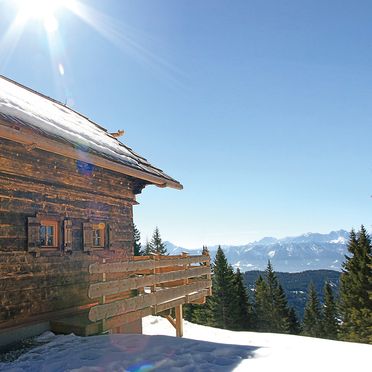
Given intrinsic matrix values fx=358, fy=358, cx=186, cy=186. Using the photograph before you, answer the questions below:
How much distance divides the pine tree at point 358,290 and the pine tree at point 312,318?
62.6 ft

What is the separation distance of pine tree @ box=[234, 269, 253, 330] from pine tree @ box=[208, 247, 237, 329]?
31.0 inches

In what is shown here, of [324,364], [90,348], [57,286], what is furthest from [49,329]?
[324,364]

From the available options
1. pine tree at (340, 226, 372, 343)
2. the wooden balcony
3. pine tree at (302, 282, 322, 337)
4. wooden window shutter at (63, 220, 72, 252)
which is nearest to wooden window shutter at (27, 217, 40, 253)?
wooden window shutter at (63, 220, 72, 252)

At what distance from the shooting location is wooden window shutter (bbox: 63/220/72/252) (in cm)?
855

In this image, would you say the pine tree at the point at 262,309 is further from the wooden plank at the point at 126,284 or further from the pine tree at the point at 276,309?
the wooden plank at the point at 126,284

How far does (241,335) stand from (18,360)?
9027mm

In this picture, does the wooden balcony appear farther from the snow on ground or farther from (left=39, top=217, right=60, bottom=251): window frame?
(left=39, top=217, right=60, bottom=251): window frame

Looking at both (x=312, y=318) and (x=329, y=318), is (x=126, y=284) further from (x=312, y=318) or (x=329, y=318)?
(x=312, y=318)

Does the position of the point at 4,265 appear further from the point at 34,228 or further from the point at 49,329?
the point at 49,329

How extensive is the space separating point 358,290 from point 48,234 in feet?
99.0

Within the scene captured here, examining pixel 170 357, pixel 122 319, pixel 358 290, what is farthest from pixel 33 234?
pixel 358 290

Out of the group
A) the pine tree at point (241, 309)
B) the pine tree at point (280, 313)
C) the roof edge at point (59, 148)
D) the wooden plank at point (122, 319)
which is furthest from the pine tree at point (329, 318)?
the wooden plank at point (122, 319)

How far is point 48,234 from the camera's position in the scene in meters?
8.30

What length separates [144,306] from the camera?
8.47 metres
